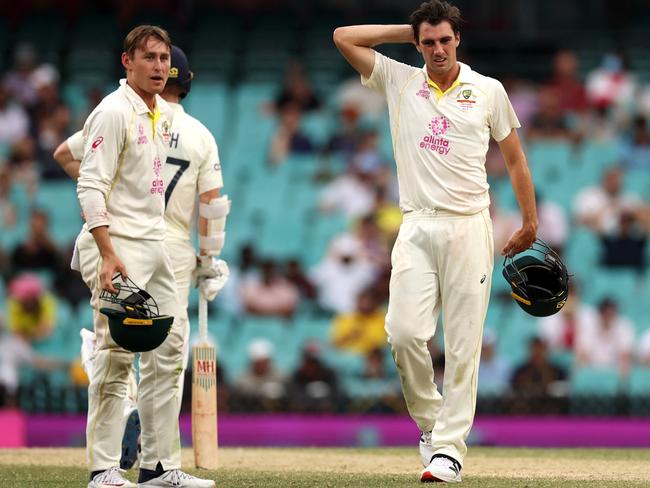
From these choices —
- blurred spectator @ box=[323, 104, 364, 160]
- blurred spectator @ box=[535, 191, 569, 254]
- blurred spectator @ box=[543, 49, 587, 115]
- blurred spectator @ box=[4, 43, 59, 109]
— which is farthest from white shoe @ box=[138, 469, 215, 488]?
blurred spectator @ box=[543, 49, 587, 115]

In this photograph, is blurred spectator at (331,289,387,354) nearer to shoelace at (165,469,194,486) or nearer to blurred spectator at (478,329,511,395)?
blurred spectator at (478,329,511,395)

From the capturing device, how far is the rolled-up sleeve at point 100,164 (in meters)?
6.52

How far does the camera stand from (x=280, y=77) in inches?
701

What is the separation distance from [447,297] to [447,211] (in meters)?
0.40

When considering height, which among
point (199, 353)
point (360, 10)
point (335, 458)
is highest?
point (360, 10)

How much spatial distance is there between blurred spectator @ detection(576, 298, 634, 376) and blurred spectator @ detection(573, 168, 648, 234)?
5.26 feet

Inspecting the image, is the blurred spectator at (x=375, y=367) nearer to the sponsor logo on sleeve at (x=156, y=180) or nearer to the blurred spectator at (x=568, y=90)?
the blurred spectator at (x=568, y=90)

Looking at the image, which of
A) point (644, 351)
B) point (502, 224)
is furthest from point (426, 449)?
point (502, 224)

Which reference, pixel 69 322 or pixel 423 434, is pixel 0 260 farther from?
pixel 423 434

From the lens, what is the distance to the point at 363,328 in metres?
13.8

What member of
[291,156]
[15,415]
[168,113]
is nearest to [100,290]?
[168,113]

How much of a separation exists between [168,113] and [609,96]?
10506 mm

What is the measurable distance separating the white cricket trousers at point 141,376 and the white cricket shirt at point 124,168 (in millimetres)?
105

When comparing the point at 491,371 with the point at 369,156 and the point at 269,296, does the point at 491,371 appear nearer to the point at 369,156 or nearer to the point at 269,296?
the point at 269,296
